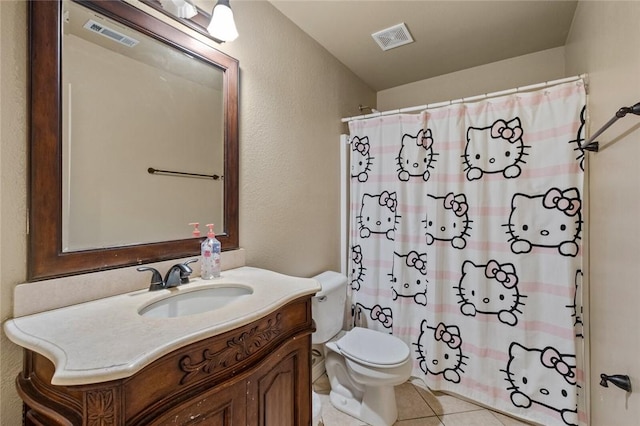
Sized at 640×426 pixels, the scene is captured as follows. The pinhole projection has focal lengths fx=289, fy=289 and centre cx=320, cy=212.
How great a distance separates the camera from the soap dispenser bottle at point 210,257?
48.7 inches

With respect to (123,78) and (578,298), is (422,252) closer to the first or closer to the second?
(578,298)

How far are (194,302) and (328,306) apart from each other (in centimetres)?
91

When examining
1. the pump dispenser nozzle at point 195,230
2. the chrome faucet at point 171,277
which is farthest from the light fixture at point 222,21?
the chrome faucet at point 171,277

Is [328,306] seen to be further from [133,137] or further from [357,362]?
[133,137]

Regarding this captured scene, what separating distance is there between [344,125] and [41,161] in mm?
1934

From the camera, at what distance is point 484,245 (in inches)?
71.3

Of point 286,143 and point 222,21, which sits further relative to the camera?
point 286,143

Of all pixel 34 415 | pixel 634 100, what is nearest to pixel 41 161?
pixel 34 415

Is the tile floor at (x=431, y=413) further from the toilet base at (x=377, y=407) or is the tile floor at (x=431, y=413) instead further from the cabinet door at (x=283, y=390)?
the cabinet door at (x=283, y=390)

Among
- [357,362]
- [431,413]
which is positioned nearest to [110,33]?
[357,362]

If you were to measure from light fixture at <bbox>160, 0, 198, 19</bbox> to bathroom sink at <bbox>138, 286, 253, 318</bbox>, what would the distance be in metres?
1.14

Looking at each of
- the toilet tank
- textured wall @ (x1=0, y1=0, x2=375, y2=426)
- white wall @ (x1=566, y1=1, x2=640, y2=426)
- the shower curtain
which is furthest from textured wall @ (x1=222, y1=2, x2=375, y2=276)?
white wall @ (x1=566, y1=1, x2=640, y2=426)

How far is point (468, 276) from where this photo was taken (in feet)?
6.09

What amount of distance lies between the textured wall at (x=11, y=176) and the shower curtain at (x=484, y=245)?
1.85m
